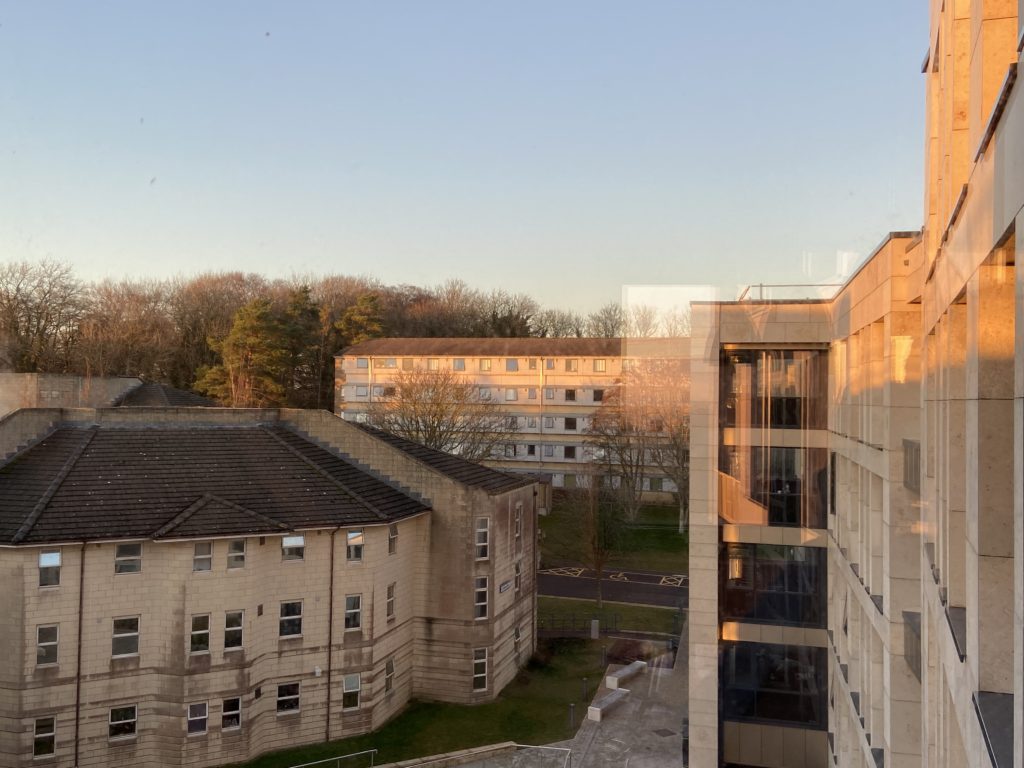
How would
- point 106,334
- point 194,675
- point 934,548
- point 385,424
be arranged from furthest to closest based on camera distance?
1. point 106,334
2. point 385,424
3. point 194,675
4. point 934,548

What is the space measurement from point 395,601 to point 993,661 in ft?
63.1

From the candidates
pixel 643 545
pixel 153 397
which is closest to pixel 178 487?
pixel 153 397

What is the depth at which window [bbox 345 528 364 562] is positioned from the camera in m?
20.8

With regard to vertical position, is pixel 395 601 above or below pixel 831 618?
below

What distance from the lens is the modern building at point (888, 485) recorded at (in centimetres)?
409

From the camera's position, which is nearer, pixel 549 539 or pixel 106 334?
pixel 549 539

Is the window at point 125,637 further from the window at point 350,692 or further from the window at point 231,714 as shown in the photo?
the window at point 350,692

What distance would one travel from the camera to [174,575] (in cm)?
1856

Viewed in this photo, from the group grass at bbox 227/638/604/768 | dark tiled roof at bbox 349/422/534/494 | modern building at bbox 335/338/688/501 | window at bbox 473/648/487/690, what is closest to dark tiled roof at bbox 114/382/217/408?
dark tiled roof at bbox 349/422/534/494

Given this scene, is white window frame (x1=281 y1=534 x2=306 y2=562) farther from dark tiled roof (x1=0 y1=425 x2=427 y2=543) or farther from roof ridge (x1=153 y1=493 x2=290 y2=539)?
roof ridge (x1=153 y1=493 x2=290 y2=539)

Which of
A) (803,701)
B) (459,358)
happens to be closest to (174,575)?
(803,701)

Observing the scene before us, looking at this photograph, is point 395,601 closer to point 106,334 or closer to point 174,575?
point 174,575

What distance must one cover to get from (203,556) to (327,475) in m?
4.42

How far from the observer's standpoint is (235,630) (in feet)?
62.3
